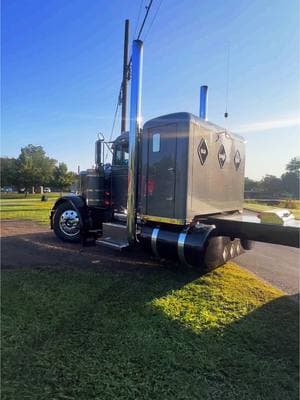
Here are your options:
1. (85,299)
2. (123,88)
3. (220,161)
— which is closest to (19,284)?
(85,299)

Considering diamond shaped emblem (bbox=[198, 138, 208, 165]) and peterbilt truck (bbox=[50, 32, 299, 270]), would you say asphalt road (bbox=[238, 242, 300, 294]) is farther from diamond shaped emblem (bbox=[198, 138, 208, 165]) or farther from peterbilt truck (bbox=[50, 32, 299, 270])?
diamond shaped emblem (bbox=[198, 138, 208, 165])

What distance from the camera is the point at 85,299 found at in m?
4.24

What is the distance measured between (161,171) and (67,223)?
329cm

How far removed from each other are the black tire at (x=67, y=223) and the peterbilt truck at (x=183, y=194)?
1.33 m

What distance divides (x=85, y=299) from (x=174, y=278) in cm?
174

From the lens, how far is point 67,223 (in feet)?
24.5

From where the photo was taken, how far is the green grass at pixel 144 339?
2.52 meters

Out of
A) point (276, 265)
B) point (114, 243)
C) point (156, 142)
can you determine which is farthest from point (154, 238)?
point (276, 265)

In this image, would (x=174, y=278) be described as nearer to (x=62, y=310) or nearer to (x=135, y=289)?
(x=135, y=289)

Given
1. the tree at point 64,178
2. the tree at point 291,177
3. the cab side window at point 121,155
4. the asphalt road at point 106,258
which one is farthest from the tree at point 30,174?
the cab side window at point 121,155

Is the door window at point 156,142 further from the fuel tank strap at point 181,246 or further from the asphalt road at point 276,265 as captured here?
the asphalt road at point 276,265

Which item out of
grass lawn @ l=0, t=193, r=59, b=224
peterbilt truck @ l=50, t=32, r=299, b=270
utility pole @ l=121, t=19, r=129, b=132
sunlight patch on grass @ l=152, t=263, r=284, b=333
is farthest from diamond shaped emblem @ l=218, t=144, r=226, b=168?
grass lawn @ l=0, t=193, r=59, b=224

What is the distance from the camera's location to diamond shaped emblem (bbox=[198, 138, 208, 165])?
5140 millimetres

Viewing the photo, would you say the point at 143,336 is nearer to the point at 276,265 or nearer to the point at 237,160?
the point at 237,160
